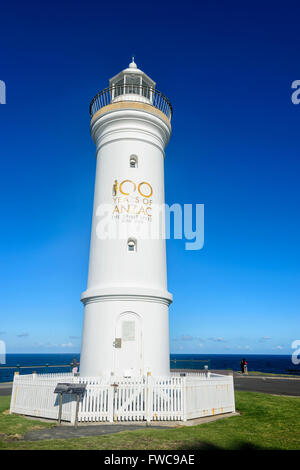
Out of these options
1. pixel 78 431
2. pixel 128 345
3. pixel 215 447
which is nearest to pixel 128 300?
pixel 128 345

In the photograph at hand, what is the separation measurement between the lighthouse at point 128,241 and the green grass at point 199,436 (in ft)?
13.0

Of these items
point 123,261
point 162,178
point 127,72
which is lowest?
point 123,261

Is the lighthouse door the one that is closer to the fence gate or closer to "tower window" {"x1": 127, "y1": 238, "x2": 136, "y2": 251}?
the fence gate

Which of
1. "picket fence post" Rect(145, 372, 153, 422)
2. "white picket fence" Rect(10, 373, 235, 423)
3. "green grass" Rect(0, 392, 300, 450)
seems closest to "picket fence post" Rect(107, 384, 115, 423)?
"white picket fence" Rect(10, 373, 235, 423)

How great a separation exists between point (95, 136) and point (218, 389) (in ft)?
46.9

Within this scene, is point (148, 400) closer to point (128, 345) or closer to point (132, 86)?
point (128, 345)

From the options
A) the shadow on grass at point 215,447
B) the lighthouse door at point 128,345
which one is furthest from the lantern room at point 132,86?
the shadow on grass at point 215,447

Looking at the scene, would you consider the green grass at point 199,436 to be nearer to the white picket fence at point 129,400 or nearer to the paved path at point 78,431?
the paved path at point 78,431

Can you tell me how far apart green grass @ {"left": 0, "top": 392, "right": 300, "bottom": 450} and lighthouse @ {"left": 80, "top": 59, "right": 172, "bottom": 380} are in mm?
3970

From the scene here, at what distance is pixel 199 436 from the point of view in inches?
362

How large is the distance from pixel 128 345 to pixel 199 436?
5848mm

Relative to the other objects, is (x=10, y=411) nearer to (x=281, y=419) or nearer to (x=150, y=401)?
(x=150, y=401)
